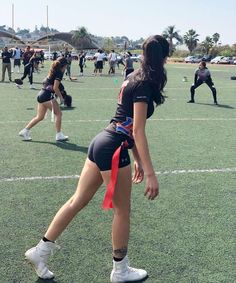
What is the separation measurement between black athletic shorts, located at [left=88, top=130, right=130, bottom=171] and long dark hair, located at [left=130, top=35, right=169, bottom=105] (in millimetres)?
451

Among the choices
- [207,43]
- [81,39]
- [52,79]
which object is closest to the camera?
[52,79]

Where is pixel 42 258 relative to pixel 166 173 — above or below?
above

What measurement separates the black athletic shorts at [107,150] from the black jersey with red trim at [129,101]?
2.6 inches

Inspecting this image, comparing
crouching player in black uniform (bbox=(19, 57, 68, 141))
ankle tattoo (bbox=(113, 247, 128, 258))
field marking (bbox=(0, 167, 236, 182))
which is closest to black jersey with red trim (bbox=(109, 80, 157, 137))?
ankle tattoo (bbox=(113, 247, 128, 258))

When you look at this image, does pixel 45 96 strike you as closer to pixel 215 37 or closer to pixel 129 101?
pixel 129 101

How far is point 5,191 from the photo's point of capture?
5.67m

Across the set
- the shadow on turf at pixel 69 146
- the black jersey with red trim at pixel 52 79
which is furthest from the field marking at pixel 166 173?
the black jersey with red trim at pixel 52 79

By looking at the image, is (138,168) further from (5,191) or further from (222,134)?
(222,134)

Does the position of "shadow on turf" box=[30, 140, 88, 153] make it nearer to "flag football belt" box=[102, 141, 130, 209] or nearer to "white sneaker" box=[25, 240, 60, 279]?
"white sneaker" box=[25, 240, 60, 279]

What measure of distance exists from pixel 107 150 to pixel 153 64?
2.36 ft

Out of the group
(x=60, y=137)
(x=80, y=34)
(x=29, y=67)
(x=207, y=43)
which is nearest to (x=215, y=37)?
(x=207, y=43)

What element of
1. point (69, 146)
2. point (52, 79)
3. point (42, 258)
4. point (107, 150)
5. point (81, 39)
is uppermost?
point (81, 39)

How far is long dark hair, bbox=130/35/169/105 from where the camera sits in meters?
3.02

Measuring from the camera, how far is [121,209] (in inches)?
133
